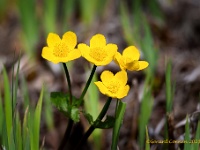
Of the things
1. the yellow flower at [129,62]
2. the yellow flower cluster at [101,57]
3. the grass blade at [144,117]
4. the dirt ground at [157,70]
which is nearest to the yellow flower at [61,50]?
the yellow flower cluster at [101,57]

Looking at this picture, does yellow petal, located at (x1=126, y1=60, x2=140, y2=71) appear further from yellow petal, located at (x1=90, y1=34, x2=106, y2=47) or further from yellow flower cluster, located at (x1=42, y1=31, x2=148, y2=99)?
yellow petal, located at (x1=90, y1=34, x2=106, y2=47)

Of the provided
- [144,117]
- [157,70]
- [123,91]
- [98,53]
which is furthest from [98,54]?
[157,70]

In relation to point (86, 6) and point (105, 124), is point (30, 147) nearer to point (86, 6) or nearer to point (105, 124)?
point (105, 124)

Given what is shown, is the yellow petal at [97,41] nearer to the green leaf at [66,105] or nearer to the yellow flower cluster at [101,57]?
the yellow flower cluster at [101,57]

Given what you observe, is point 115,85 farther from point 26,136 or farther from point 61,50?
point 26,136

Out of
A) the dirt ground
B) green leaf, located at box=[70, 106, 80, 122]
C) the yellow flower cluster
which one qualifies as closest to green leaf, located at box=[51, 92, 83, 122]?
green leaf, located at box=[70, 106, 80, 122]

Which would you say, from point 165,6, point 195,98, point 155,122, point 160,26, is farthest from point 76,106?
point 165,6

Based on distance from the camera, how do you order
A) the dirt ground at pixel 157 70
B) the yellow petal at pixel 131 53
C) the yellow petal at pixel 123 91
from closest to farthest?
the yellow petal at pixel 123 91, the yellow petal at pixel 131 53, the dirt ground at pixel 157 70
